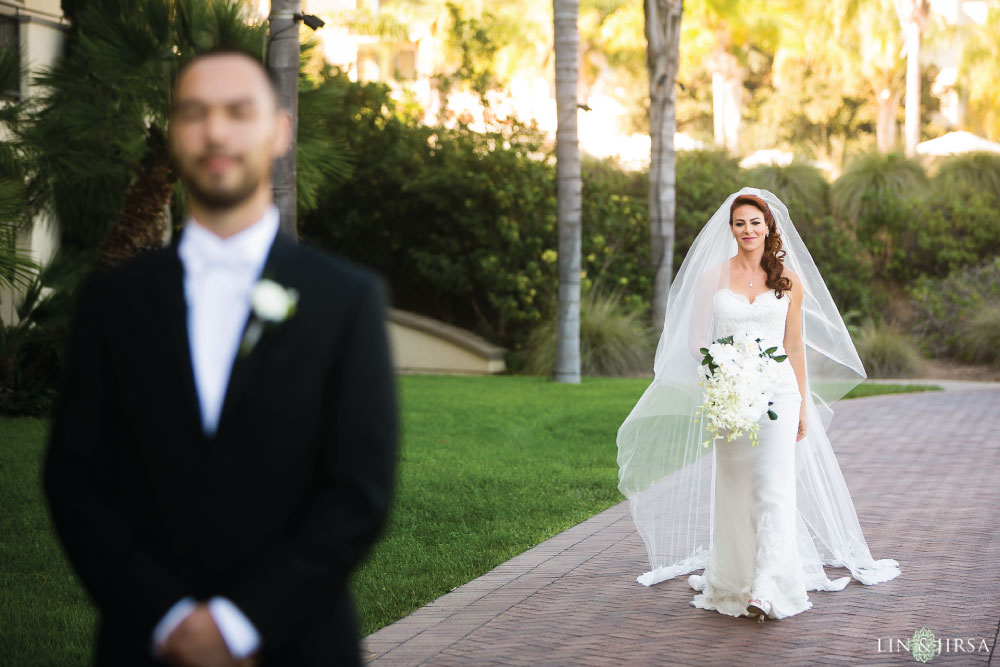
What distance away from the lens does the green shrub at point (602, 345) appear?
732 inches

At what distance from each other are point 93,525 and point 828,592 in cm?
522

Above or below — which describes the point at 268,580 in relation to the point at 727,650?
above

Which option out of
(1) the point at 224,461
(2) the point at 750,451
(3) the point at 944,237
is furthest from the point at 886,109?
(1) the point at 224,461

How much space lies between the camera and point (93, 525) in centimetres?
207

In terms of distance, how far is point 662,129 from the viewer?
62.4ft

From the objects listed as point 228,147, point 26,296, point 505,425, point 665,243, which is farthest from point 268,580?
point 665,243

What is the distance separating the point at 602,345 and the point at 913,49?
22.9 metres

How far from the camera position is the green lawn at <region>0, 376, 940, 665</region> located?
573cm

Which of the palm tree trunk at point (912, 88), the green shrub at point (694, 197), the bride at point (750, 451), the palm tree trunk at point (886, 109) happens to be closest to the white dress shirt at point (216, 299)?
the bride at point (750, 451)

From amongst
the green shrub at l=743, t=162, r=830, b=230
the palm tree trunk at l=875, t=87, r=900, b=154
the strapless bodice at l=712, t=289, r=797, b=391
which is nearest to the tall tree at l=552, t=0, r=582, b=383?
the green shrub at l=743, t=162, r=830, b=230

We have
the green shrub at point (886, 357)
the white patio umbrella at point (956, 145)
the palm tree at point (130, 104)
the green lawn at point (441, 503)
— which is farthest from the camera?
the white patio umbrella at point (956, 145)

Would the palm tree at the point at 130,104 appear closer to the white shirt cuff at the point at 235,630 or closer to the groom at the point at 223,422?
the groom at the point at 223,422

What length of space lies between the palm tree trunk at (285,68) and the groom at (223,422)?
616cm

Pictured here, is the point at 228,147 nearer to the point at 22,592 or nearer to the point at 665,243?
the point at 22,592
